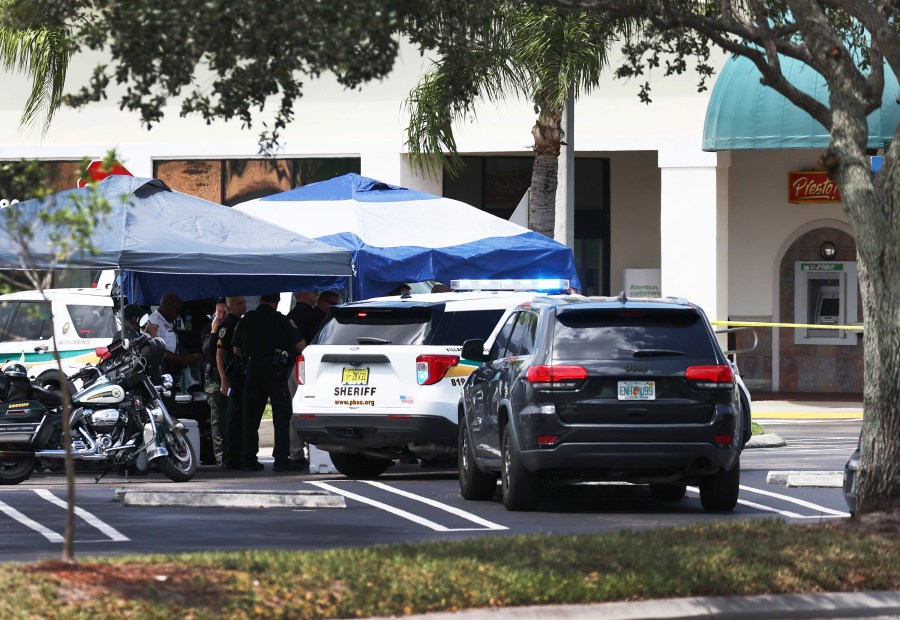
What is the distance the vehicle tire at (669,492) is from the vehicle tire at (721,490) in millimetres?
1039

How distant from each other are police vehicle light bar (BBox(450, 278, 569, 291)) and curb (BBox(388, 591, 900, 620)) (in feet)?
35.1

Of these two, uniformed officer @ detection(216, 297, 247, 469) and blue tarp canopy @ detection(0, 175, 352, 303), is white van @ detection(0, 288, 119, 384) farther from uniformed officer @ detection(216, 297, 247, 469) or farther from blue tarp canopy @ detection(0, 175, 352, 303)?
uniformed officer @ detection(216, 297, 247, 469)

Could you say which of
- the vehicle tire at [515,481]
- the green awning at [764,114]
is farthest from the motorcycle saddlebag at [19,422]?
the green awning at [764,114]

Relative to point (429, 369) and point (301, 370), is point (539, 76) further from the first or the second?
point (429, 369)

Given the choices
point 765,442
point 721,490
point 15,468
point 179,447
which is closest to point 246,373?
point 179,447

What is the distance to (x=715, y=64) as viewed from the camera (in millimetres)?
30125

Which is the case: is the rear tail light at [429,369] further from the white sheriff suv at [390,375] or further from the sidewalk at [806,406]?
the sidewalk at [806,406]

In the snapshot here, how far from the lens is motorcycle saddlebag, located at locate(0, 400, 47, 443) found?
15.6 metres

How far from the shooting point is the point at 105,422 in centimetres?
1575

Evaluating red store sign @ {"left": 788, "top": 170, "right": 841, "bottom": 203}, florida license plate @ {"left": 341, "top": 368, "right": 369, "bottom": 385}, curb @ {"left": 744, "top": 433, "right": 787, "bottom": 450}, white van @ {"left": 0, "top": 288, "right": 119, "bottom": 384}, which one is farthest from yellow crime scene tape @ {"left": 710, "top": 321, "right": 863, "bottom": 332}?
florida license plate @ {"left": 341, "top": 368, "right": 369, "bottom": 385}

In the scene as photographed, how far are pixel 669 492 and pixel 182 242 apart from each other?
223 inches

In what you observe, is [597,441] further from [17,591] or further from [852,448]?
[852,448]

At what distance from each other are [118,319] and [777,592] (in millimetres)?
10265

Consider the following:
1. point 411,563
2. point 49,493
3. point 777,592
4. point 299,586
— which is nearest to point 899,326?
point 777,592
